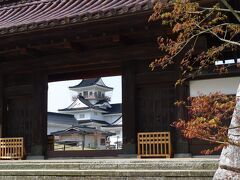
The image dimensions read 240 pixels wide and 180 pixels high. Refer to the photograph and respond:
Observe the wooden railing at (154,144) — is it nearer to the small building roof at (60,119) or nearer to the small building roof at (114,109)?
the small building roof at (60,119)

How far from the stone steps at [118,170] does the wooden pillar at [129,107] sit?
201 centimetres

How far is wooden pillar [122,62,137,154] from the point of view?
8648mm

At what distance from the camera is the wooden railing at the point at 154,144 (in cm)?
831

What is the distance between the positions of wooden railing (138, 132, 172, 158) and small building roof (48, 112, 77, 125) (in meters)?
34.2

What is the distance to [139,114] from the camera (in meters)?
8.82

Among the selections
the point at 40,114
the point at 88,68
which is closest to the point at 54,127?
the point at 40,114

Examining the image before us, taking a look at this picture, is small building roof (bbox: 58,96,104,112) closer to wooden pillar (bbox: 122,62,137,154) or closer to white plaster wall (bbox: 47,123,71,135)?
white plaster wall (bbox: 47,123,71,135)

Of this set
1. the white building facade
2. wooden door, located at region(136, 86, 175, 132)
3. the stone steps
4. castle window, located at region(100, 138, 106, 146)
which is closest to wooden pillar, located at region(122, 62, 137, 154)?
wooden door, located at region(136, 86, 175, 132)

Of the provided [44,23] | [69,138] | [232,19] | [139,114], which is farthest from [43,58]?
[69,138]

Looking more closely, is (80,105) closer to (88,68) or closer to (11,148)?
(11,148)

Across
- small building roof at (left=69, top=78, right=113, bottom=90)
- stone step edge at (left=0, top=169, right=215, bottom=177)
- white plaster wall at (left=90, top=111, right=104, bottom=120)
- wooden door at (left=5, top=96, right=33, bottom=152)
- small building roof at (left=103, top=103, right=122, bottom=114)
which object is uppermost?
small building roof at (left=69, top=78, right=113, bottom=90)

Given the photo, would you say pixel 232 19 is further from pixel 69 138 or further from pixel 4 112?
pixel 69 138

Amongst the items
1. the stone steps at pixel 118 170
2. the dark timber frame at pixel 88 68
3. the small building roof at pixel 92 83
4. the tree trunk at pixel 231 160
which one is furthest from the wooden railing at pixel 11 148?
the small building roof at pixel 92 83

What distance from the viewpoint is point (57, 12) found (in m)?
9.95
